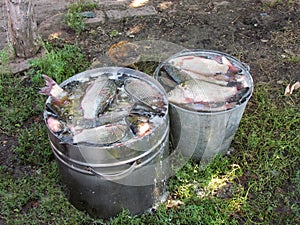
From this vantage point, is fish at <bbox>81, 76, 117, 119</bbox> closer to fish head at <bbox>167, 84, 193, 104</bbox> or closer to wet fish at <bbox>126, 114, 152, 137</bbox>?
wet fish at <bbox>126, 114, 152, 137</bbox>

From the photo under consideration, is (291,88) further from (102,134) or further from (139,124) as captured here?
(102,134)

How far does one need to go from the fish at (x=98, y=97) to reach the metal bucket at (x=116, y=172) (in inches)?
7.5

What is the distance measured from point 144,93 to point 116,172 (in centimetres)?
69

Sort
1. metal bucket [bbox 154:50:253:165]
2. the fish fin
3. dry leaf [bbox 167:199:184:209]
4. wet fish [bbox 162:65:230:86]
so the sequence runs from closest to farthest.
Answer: metal bucket [bbox 154:50:253:165], dry leaf [bbox 167:199:184:209], wet fish [bbox 162:65:230:86], the fish fin

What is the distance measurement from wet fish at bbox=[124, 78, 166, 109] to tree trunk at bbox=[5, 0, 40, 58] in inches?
67.5

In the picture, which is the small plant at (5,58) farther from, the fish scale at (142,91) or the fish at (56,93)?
the fish scale at (142,91)

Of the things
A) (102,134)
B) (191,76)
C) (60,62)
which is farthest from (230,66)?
(60,62)

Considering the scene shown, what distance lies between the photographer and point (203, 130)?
3.16 m

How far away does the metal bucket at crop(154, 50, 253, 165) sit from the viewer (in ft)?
10.1

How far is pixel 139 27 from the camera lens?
5.01m

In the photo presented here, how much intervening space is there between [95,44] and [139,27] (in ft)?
2.12

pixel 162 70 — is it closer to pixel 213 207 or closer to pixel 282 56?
pixel 213 207

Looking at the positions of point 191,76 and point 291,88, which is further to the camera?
point 291,88

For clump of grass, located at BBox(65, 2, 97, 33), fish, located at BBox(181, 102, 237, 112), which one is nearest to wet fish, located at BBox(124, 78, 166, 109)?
fish, located at BBox(181, 102, 237, 112)
